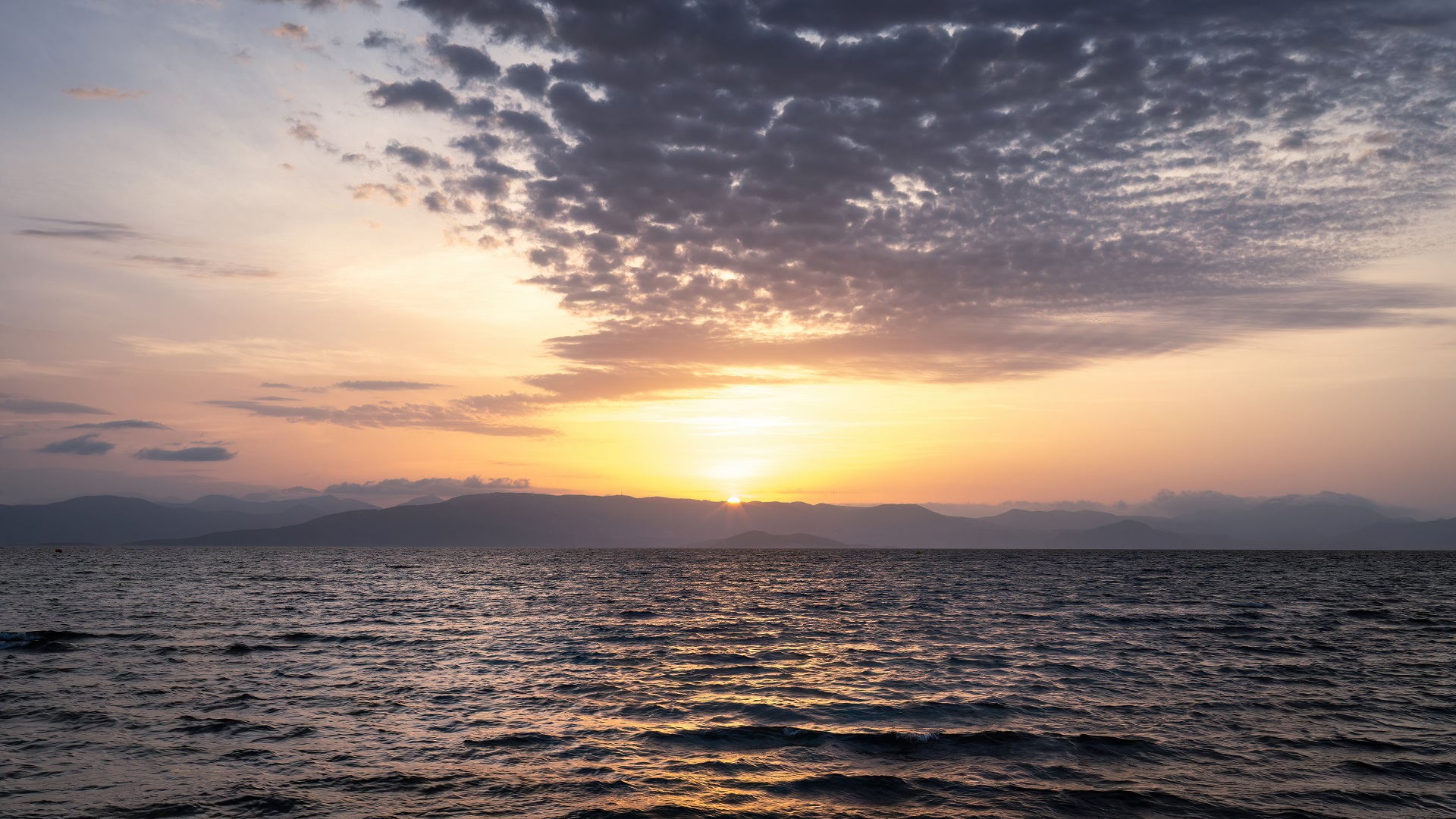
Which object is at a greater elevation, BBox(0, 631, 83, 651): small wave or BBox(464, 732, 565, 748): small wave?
BBox(464, 732, 565, 748): small wave

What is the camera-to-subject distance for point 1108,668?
33.4 meters

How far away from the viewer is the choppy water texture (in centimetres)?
1767

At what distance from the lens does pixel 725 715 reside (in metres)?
25.1

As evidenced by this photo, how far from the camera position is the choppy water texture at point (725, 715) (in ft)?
58.0

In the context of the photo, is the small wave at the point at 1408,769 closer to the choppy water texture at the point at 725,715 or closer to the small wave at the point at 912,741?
the choppy water texture at the point at 725,715

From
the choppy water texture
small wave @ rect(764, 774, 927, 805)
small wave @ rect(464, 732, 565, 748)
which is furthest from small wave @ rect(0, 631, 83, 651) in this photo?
small wave @ rect(764, 774, 927, 805)

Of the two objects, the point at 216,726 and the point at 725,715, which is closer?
the point at 216,726

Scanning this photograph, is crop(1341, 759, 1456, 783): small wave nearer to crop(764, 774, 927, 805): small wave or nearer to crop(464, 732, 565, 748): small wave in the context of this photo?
crop(764, 774, 927, 805): small wave

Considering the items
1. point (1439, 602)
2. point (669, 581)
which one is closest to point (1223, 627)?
point (1439, 602)

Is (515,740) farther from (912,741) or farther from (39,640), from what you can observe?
(39,640)

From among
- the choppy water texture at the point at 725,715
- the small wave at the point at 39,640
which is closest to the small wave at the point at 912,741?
the choppy water texture at the point at 725,715

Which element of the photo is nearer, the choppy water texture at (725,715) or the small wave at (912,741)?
the choppy water texture at (725,715)

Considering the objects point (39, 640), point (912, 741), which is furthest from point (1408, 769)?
point (39, 640)

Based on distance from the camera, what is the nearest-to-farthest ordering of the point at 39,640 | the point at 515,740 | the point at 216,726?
the point at 515,740
the point at 216,726
the point at 39,640
